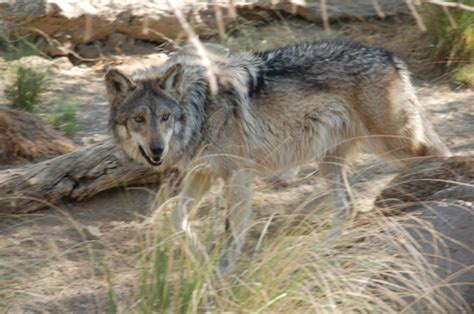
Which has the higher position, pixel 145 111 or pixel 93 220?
pixel 145 111

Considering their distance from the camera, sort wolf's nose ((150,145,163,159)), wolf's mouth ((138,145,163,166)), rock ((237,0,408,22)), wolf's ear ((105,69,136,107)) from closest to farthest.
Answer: wolf's nose ((150,145,163,159)), wolf's mouth ((138,145,163,166)), wolf's ear ((105,69,136,107)), rock ((237,0,408,22))

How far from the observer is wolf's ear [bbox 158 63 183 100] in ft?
18.2

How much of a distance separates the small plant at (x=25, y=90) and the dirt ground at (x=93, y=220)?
21cm

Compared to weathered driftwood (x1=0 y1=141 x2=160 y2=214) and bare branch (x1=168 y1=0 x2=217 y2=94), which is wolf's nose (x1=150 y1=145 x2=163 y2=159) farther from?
bare branch (x1=168 y1=0 x2=217 y2=94)

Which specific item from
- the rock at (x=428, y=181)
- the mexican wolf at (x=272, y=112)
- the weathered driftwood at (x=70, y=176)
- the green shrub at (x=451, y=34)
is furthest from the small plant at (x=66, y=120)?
the green shrub at (x=451, y=34)

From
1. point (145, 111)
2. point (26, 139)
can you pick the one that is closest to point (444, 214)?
Answer: point (145, 111)

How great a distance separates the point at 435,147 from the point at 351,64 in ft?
3.00

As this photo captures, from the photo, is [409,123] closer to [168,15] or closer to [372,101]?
[372,101]

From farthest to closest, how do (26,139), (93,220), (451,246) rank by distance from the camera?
1. (26,139)
2. (93,220)
3. (451,246)

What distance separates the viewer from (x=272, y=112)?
5867 millimetres

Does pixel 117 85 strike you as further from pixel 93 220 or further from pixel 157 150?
pixel 93 220

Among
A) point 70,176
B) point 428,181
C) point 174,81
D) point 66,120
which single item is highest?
point 174,81

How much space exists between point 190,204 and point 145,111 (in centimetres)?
86

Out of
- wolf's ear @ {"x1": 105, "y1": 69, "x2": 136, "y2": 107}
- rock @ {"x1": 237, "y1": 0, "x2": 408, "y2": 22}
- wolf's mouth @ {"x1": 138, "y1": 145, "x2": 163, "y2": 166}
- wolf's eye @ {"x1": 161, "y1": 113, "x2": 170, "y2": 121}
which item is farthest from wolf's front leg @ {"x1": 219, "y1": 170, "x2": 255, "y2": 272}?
rock @ {"x1": 237, "y1": 0, "x2": 408, "y2": 22}
